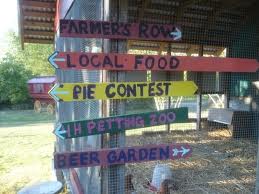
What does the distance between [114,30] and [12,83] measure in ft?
61.0

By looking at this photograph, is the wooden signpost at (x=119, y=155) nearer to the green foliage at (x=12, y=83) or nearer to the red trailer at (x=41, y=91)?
the red trailer at (x=41, y=91)

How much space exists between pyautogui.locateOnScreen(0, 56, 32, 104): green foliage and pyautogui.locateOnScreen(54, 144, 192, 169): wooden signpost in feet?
59.7

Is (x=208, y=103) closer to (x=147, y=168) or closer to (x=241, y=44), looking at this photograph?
(x=241, y=44)

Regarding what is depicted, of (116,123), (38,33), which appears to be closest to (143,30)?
(116,123)

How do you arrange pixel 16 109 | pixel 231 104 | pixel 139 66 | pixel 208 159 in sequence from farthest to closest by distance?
pixel 16 109
pixel 231 104
pixel 208 159
pixel 139 66

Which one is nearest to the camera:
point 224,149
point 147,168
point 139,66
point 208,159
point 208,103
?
point 139,66

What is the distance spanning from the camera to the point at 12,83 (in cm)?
2008

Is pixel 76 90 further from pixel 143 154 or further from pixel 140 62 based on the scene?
pixel 143 154

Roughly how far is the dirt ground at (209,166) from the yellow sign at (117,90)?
2.12 meters

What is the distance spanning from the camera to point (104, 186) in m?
2.86

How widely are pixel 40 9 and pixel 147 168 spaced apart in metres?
3.89

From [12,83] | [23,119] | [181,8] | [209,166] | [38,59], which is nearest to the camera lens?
[209,166]

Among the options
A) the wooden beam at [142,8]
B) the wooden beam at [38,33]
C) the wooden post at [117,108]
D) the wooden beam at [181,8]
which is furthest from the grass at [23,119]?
the wooden post at [117,108]

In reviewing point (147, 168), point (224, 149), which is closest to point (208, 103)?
point (224, 149)
